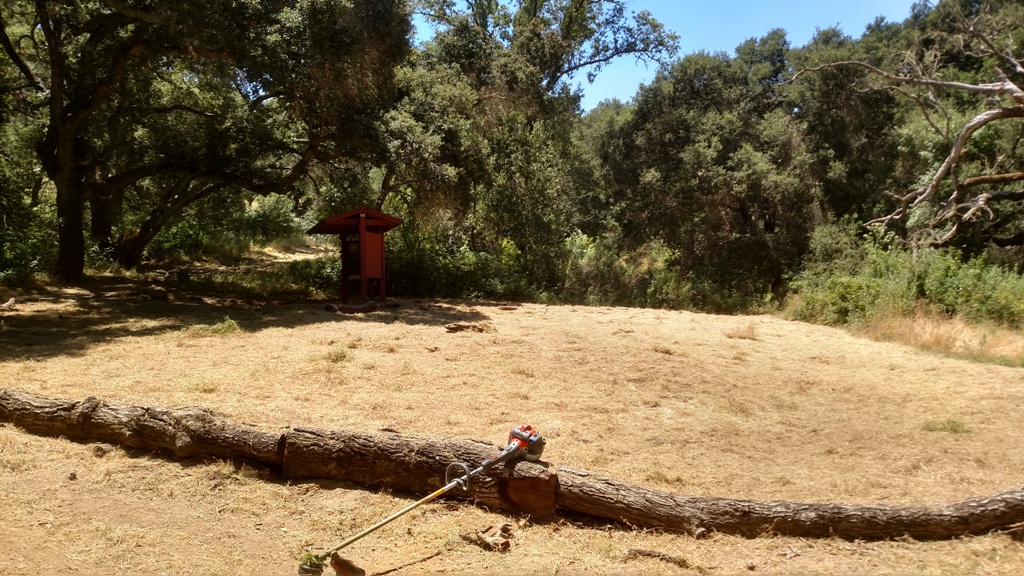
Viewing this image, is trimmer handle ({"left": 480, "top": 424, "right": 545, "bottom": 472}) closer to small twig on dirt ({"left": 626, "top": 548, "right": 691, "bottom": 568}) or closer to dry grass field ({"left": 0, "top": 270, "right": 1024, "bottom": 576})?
dry grass field ({"left": 0, "top": 270, "right": 1024, "bottom": 576})

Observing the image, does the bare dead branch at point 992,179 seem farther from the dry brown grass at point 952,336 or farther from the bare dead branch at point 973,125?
the dry brown grass at point 952,336

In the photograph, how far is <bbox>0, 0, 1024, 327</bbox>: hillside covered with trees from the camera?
12125mm

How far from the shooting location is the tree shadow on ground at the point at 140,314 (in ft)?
29.6

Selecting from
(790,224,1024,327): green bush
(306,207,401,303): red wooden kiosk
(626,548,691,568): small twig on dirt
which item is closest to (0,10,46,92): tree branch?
(306,207,401,303): red wooden kiosk

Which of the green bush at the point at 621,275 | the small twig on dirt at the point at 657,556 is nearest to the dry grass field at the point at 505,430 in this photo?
the small twig on dirt at the point at 657,556

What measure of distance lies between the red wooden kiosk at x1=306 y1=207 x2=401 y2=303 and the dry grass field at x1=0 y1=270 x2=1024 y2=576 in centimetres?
222

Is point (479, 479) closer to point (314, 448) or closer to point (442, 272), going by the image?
point (314, 448)

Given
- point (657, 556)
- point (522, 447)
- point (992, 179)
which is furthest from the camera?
point (992, 179)

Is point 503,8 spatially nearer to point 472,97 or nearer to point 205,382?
point 472,97

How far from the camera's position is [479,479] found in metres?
4.30

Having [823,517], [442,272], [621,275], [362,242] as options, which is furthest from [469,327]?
[621,275]

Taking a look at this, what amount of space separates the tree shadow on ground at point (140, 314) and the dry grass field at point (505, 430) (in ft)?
0.37

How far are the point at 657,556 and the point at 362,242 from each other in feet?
32.3

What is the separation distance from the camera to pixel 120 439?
514cm
